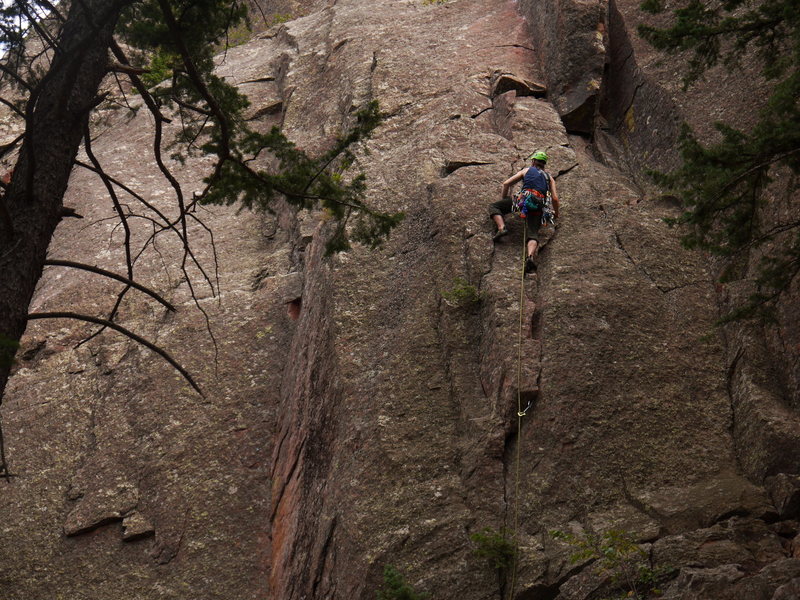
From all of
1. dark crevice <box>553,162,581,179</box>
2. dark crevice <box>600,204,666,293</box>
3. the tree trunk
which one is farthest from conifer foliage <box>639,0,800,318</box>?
the tree trunk

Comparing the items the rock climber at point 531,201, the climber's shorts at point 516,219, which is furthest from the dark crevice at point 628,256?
the climber's shorts at point 516,219

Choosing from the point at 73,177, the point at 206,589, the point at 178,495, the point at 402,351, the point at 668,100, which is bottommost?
the point at 206,589

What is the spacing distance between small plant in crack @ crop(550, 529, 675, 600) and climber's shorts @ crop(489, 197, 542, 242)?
187 inches

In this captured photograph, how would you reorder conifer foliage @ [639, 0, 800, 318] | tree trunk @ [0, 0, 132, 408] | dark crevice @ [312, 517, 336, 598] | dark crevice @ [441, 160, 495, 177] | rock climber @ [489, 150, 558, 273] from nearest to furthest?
tree trunk @ [0, 0, 132, 408] < conifer foliage @ [639, 0, 800, 318] < dark crevice @ [312, 517, 336, 598] < rock climber @ [489, 150, 558, 273] < dark crevice @ [441, 160, 495, 177]

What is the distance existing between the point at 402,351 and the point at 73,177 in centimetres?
1000

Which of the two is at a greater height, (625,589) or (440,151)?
(440,151)

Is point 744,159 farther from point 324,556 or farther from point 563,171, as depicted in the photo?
point 324,556

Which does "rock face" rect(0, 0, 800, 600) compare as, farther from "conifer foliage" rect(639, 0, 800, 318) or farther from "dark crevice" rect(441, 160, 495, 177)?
"conifer foliage" rect(639, 0, 800, 318)

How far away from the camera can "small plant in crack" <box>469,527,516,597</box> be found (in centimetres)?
834

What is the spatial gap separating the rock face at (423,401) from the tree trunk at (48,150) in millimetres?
3166

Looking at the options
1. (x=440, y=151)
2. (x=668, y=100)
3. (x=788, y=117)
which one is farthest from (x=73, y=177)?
(x=788, y=117)

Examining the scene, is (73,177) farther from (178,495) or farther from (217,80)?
(217,80)

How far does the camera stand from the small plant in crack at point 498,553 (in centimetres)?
834

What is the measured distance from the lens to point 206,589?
10398 millimetres
